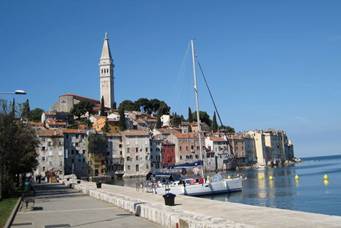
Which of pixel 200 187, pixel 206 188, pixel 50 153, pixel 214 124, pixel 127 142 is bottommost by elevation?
pixel 206 188

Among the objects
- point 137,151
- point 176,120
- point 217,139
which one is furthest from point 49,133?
point 176,120

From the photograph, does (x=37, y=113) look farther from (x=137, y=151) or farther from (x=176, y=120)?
(x=137, y=151)

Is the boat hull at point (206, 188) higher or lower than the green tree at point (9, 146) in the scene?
lower

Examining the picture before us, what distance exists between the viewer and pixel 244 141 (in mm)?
181375

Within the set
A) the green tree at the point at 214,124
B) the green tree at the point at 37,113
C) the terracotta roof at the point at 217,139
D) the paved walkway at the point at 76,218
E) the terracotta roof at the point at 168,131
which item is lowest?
the paved walkway at the point at 76,218

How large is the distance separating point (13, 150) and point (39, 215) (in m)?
15.9

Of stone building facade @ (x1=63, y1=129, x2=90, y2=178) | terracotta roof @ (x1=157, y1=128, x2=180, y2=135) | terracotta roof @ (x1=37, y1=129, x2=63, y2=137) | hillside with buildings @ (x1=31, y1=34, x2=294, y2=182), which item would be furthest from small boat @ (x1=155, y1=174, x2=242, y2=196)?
terracotta roof @ (x1=157, y1=128, x2=180, y2=135)

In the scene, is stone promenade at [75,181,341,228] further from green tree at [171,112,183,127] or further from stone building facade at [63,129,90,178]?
green tree at [171,112,183,127]

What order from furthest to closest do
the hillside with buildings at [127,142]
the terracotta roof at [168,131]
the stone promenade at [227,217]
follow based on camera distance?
the terracotta roof at [168,131]
the hillside with buildings at [127,142]
the stone promenade at [227,217]

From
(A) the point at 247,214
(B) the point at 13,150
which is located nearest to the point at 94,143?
(B) the point at 13,150

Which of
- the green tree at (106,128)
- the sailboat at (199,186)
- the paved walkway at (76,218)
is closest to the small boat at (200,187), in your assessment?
the sailboat at (199,186)

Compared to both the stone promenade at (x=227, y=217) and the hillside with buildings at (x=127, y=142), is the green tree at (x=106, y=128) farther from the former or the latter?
the stone promenade at (x=227, y=217)

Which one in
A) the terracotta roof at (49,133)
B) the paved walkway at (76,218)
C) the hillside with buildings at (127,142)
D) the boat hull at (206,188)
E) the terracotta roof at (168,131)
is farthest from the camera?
the terracotta roof at (168,131)

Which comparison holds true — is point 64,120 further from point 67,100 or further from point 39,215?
point 39,215
